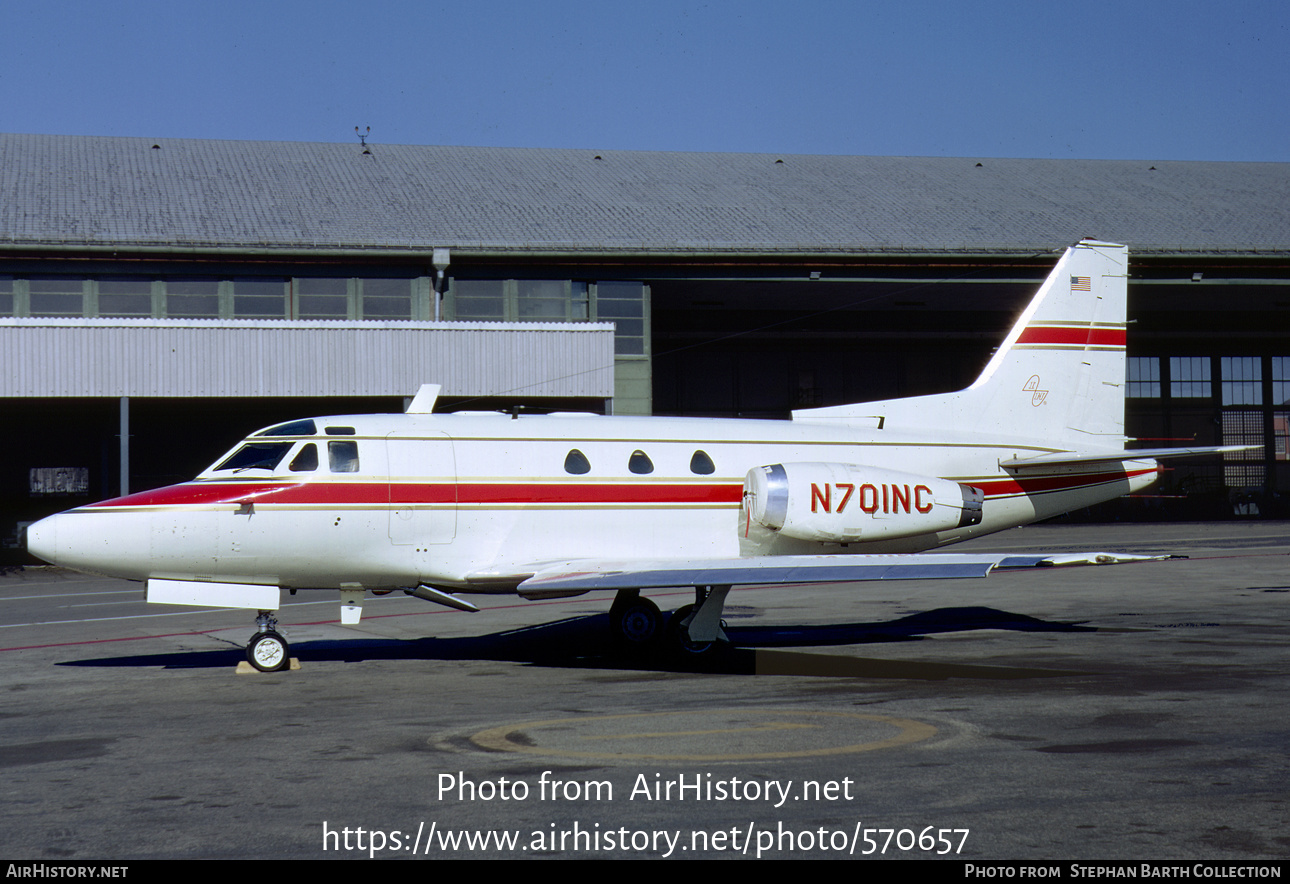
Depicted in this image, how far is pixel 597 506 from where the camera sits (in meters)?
15.5

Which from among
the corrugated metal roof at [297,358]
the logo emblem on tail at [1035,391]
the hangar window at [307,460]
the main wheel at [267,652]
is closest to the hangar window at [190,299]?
the corrugated metal roof at [297,358]

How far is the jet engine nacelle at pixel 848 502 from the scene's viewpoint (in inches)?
613

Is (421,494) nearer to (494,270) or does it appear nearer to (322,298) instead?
(322,298)

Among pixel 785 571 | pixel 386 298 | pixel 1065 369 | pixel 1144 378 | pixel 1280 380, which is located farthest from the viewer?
pixel 1280 380

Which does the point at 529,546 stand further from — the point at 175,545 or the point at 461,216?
the point at 461,216

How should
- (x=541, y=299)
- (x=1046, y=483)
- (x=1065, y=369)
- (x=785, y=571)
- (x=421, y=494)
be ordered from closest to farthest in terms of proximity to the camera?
(x=785, y=571)
(x=421, y=494)
(x=1046, y=483)
(x=1065, y=369)
(x=541, y=299)

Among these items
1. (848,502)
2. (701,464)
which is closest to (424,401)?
(701,464)

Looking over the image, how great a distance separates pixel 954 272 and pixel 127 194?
90.9 feet

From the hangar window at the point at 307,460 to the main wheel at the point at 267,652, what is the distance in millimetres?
2089

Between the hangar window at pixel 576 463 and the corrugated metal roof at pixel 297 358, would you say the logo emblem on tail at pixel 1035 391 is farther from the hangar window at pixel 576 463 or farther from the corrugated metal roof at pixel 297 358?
the corrugated metal roof at pixel 297 358

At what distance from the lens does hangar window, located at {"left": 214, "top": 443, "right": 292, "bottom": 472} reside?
14.4 meters

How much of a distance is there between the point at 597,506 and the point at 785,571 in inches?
130
